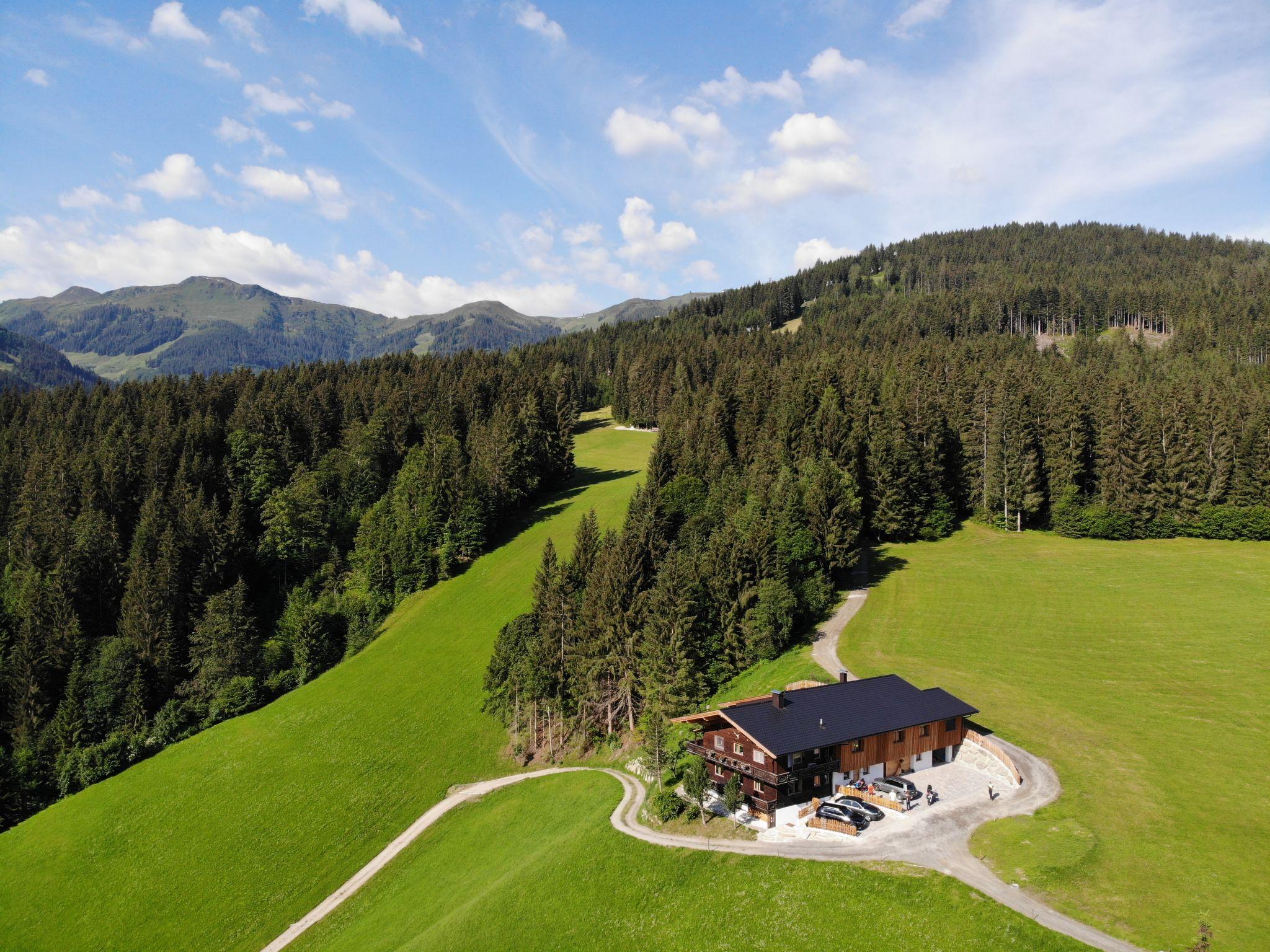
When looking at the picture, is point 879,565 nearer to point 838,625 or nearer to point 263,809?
point 838,625

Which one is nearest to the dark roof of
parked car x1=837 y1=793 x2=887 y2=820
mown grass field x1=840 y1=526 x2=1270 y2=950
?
parked car x1=837 y1=793 x2=887 y2=820

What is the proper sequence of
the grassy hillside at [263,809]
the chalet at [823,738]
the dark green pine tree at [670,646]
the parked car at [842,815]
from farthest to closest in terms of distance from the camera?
the dark green pine tree at [670,646] < the grassy hillside at [263,809] < the chalet at [823,738] < the parked car at [842,815]

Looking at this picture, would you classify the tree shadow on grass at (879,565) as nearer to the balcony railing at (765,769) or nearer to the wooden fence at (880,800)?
the balcony railing at (765,769)

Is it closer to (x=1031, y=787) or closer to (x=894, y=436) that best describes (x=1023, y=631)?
(x=1031, y=787)

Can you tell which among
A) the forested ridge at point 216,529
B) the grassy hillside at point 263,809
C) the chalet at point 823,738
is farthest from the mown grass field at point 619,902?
the forested ridge at point 216,529

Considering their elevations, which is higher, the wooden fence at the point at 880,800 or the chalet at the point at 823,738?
the chalet at the point at 823,738
